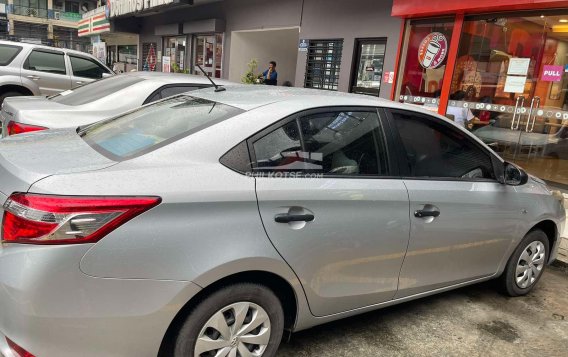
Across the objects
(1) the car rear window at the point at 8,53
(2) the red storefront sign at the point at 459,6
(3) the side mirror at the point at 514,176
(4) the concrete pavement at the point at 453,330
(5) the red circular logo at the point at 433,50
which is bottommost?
(4) the concrete pavement at the point at 453,330

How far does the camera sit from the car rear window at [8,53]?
8984 millimetres

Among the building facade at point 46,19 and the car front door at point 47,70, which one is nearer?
the car front door at point 47,70

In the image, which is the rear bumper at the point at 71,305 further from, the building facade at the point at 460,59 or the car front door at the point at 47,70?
the car front door at the point at 47,70

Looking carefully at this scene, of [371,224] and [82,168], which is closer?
[82,168]

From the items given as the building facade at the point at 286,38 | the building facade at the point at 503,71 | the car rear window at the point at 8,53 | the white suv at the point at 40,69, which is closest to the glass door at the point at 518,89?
the building facade at the point at 503,71

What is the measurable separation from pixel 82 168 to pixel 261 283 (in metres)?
1.02

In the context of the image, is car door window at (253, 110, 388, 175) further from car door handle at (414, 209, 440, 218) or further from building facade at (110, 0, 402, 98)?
building facade at (110, 0, 402, 98)

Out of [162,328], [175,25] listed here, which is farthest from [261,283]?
[175,25]

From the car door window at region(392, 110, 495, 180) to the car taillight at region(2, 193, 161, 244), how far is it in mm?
1780

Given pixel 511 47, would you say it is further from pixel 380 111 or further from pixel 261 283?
pixel 261 283

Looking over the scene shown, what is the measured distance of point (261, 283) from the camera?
2348 mm

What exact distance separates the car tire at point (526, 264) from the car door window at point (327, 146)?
5.61 feet

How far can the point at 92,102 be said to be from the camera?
189 inches

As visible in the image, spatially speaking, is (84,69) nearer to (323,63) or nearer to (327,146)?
(323,63)
